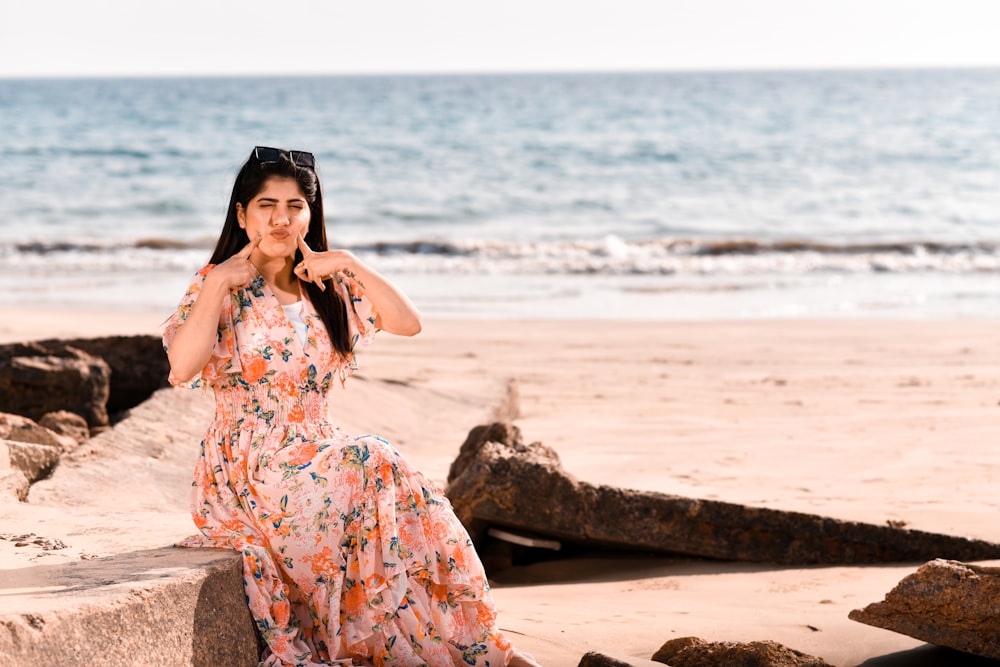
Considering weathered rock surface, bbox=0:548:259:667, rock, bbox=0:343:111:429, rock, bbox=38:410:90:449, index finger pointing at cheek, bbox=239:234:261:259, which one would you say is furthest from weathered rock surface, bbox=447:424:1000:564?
rock, bbox=0:343:111:429

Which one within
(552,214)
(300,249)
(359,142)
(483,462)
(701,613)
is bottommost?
(701,613)

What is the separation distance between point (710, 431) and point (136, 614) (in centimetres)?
521

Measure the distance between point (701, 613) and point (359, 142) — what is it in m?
35.1

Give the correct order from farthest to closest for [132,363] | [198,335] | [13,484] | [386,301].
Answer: [132,363] < [13,484] < [386,301] < [198,335]

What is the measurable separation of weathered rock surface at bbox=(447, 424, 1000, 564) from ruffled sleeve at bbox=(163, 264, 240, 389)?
1568mm

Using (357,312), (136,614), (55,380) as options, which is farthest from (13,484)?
(55,380)

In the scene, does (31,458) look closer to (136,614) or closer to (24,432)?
(24,432)

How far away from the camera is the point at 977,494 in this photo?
5.97 meters

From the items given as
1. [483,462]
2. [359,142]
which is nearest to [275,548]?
[483,462]

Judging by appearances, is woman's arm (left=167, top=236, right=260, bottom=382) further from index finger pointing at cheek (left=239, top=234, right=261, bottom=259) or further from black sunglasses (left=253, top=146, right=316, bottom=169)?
black sunglasses (left=253, top=146, right=316, bottom=169)

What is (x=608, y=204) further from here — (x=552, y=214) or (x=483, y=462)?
(x=483, y=462)

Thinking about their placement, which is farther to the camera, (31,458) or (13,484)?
(31,458)

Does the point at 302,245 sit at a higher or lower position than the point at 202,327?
higher

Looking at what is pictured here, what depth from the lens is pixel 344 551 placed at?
11.4 feet
